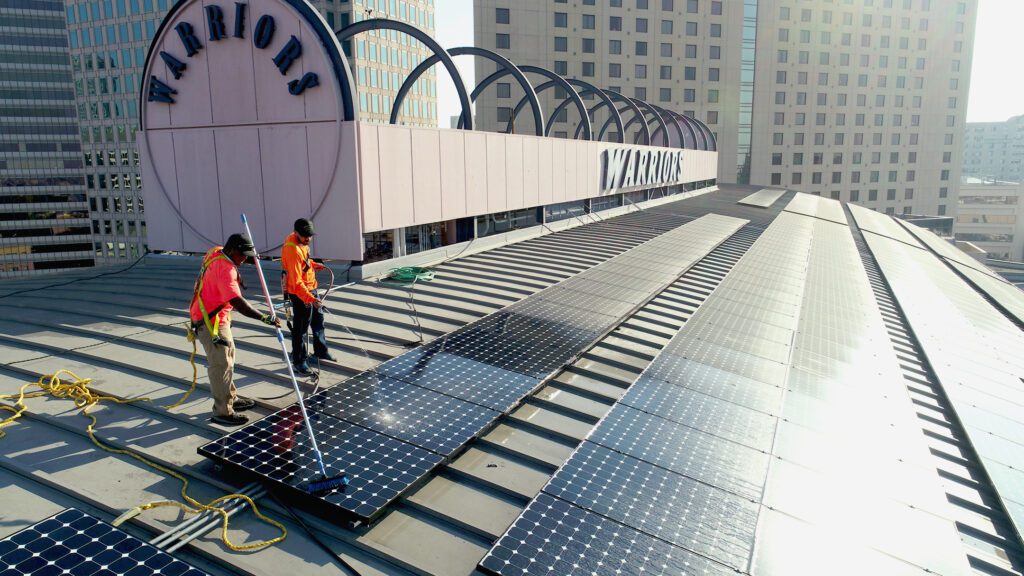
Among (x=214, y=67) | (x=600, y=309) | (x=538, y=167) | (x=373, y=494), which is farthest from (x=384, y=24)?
(x=373, y=494)

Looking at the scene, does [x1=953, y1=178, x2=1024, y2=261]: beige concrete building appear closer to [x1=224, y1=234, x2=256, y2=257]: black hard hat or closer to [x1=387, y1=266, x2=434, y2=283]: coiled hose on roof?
[x1=387, y1=266, x2=434, y2=283]: coiled hose on roof

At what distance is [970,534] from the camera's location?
6414 millimetres

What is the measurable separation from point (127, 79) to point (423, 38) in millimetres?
108366

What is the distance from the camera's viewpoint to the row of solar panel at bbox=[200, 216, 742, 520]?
5129 mm

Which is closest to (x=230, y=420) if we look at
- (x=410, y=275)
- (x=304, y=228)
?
(x=304, y=228)

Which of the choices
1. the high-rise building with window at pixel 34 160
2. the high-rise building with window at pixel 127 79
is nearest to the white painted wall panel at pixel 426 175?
the high-rise building with window at pixel 127 79

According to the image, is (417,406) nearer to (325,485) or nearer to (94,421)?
(325,485)

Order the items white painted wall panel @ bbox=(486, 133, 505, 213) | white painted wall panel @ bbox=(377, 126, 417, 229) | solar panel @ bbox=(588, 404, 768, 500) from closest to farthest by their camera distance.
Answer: solar panel @ bbox=(588, 404, 768, 500) → white painted wall panel @ bbox=(377, 126, 417, 229) → white painted wall panel @ bbox=(486, 133, 505, 213)

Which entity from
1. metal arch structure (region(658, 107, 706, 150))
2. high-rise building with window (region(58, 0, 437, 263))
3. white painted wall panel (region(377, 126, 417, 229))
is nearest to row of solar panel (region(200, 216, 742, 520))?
white painted wall panel (region(377, 126, 417, 229))

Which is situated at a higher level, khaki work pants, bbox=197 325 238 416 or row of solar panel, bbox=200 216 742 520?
khaki work pants, bbox=197 325 238 416

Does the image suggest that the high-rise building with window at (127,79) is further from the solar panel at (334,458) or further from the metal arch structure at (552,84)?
the solar panel at (334,458)

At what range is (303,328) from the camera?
7902 mm

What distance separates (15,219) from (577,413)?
150 metres

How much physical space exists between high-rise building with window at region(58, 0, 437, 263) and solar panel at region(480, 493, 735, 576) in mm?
93479
